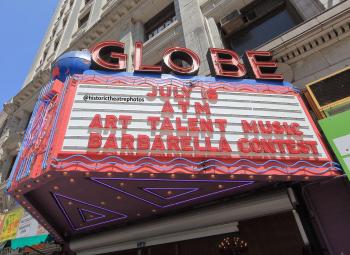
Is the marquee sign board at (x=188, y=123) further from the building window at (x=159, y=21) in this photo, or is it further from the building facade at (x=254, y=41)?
the building window at (x=159, y=21)

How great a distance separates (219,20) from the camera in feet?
44.1

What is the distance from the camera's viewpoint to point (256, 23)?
12.5m

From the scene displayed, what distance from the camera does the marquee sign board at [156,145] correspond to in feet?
18.2

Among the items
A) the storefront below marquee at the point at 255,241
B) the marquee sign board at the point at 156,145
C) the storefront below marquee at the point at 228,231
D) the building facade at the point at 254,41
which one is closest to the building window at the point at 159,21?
the building facade at the point at 254,41

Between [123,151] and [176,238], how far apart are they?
3752mm

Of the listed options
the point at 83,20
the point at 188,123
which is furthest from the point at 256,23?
the point at 83,20

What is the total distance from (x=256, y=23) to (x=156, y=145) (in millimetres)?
9666

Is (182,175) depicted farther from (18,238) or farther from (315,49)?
(18,238)

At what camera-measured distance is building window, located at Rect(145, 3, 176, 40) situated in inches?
668

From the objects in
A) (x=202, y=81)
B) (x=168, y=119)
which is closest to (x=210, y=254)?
(x=168, y=119)

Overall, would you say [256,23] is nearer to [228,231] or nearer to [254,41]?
[254,41]

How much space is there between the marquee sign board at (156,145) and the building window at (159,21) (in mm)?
10659

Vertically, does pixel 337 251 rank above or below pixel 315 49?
below

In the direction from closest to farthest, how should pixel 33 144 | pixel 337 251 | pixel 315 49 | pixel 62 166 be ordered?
pixel 62 166
pixel 337 251
pixel 33 144
pixel 315 49
